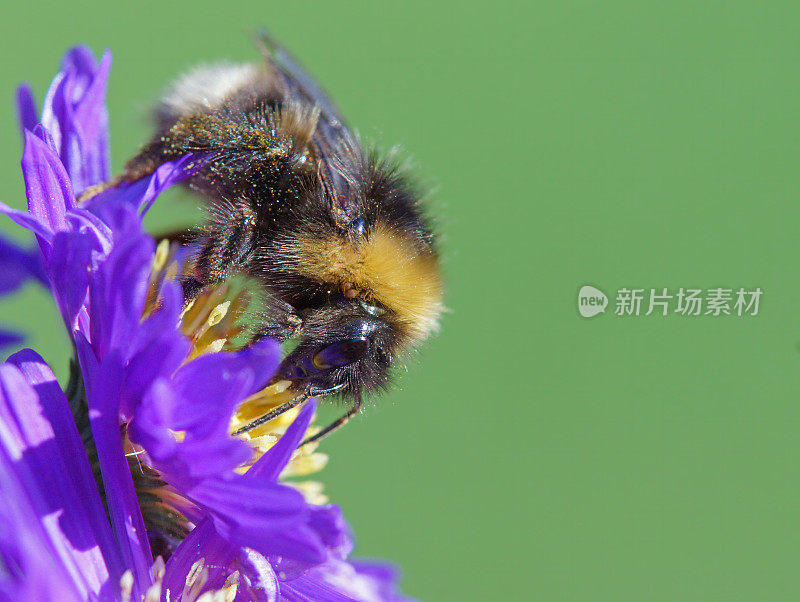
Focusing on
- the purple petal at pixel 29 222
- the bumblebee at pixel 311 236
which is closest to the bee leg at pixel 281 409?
the bumblebee at pixel 311 236

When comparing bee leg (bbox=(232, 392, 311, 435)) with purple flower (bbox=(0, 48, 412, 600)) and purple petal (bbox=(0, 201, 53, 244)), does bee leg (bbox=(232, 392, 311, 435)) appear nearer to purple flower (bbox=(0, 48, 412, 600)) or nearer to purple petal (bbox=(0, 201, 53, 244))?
purple flower (bbox=(0, 48, 412, 600))

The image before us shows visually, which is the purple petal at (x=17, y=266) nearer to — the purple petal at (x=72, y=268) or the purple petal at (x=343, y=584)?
the purple petal at (x=72, y=268)

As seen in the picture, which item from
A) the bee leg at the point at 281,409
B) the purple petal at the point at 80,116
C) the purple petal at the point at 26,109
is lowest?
the bee leg at the point at 281,409

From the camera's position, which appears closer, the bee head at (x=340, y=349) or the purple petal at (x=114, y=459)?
the purple petal at (x=114, y=459)

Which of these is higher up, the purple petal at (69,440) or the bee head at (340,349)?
the bee head at (340,349)

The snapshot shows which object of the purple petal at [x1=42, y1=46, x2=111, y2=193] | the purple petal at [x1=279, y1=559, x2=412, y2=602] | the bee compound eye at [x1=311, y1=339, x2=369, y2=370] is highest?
the purple petal at [x1=42, y1=46, x2=111, y2=193]

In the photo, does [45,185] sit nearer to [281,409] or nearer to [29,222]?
[29,222]

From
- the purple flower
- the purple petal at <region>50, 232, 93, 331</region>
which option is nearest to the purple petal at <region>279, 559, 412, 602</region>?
the purple flower

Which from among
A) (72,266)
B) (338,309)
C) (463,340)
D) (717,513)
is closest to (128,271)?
(72,266)
